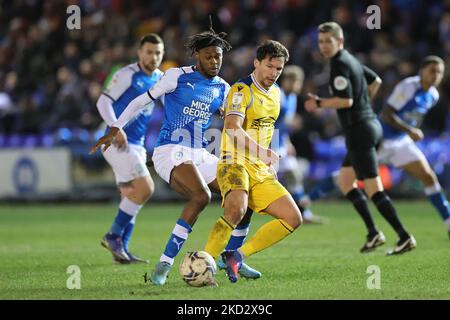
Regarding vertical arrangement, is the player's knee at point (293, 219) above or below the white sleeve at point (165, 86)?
below

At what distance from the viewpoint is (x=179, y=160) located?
7844 mm

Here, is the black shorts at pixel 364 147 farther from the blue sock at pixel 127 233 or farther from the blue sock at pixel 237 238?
the blue sock at pixel 127 233

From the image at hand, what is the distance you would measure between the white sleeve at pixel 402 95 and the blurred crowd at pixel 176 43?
636cm

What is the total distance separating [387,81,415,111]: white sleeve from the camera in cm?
1113

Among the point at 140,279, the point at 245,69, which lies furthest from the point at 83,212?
the point at 140,279

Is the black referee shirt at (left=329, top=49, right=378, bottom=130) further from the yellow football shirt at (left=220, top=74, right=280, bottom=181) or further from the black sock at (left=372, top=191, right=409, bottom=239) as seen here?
the yellow football shirt at (left=220, top=74, right=280, bottom=181)

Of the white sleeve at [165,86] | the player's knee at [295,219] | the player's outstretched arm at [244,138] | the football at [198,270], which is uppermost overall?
the white sleeve at [165,86]

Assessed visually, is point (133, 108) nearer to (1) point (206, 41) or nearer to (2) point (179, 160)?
(2) point (179, 160)

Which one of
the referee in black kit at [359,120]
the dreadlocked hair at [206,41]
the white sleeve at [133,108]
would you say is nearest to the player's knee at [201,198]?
the white sleeve at [133,108]


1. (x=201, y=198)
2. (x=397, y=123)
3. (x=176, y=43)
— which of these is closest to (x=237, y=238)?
(x=201, y=198)

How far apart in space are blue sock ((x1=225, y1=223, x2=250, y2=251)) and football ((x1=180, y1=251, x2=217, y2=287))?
2.49ft

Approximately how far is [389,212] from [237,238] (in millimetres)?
2311

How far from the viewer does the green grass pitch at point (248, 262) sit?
7.04 m
